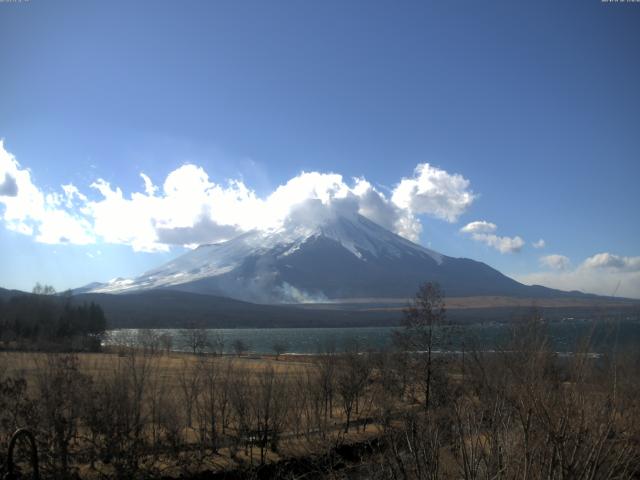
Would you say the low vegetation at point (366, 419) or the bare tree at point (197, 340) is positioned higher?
A: the low vegetation at point (366, 419)

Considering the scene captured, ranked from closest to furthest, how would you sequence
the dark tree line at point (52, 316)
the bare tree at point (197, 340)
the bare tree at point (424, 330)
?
the bare tree at point (424, 330) → the dark tree line at point (52, 316) → the bare tree at point (197, 340)

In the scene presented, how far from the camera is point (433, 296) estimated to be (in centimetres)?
3769

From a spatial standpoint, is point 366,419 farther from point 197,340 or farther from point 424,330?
point 197,340

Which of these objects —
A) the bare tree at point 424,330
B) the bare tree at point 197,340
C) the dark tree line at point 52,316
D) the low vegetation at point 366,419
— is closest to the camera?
the low vegetation at point 366,419

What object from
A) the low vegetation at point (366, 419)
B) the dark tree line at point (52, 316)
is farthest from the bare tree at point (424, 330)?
the dark tree line at point (52, 316)

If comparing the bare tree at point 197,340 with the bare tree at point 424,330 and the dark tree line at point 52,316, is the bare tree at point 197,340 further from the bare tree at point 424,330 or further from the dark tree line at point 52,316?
the bare tree at point 424,330

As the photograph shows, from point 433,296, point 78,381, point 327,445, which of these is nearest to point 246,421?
point 327,445

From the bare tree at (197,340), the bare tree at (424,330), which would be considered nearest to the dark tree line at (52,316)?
the bare tree at (197,340)

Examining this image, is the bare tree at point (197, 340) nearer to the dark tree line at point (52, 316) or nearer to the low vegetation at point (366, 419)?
the dark tree line at point (52, 316)

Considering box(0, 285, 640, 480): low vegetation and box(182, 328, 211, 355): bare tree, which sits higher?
box(0, 285, 640, 480): low vegetation

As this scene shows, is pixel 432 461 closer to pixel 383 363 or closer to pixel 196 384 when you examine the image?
pixel 196 384

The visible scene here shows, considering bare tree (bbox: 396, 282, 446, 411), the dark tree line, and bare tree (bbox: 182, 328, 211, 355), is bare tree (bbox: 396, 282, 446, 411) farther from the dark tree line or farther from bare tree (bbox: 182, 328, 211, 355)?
bare tree (bbox: 182, 328, 211, 355)

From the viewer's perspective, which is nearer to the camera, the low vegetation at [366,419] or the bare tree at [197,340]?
the low vegetation at [366,419]

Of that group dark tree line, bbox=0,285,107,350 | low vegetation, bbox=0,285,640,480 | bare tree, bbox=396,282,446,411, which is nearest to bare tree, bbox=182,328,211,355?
dark tree line, bbox=0,285,107,350
